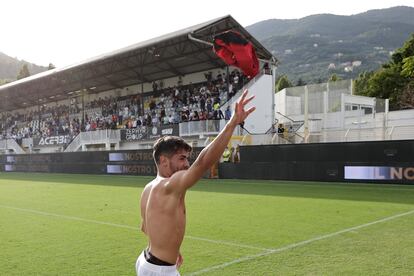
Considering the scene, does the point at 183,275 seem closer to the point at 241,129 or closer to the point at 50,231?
the point at 50,231

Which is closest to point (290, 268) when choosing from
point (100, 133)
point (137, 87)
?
point (100, 133)

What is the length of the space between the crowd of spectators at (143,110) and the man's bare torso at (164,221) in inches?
897

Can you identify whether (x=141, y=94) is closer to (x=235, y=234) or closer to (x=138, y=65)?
(x=138, y=65)

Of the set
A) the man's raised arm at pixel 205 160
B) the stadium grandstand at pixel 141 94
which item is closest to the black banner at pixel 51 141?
the stadium grandstand at pixel 141 94

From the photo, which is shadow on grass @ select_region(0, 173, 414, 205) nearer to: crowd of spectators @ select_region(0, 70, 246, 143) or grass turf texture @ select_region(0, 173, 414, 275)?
grass turf texture @ select_region(0, 173, 414, 275)

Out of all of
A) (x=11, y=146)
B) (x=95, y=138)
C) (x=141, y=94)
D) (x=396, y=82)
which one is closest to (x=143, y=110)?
(x=141, y=94)

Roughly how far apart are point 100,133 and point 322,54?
174460 mm

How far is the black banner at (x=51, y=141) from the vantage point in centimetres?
3672

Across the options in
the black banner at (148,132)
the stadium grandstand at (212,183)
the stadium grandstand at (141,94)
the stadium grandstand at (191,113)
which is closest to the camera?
the stadium grandstand at (212,183)

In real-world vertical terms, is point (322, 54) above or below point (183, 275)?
above

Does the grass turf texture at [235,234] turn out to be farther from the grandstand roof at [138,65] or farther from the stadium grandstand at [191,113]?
the grandstand roof at [138,65]

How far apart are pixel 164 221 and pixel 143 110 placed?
3343 cm

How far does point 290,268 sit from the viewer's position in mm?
5621

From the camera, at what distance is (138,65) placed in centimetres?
3300
